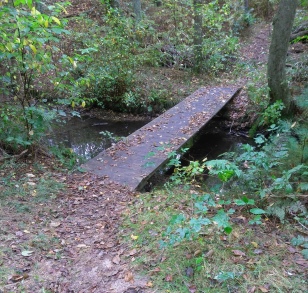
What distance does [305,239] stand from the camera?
3451 millimetres

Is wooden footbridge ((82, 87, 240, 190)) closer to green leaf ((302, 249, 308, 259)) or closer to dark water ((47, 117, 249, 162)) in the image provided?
dark water ((47, 117, 249, 162))

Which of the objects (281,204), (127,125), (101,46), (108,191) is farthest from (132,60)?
(281,204)

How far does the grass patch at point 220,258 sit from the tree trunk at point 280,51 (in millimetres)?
5533

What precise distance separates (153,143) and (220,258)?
4286 mm

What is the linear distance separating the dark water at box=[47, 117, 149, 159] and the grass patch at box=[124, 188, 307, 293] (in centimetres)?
534

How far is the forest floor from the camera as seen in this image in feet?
9.80

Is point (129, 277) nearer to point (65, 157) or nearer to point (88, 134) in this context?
point (65, 157)

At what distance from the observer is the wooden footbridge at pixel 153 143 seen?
579cm

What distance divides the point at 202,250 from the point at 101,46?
988cm

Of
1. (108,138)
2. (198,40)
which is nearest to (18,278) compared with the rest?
(108,138)

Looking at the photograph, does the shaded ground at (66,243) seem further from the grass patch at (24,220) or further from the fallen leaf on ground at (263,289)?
the fallen leaf on ground at (263,289)

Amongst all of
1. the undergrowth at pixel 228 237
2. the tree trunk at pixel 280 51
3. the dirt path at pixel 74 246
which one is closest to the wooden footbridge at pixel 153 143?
the dirt path at pixel 74 246

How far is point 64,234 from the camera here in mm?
3857

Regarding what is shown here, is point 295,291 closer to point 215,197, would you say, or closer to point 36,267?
point 215,197
